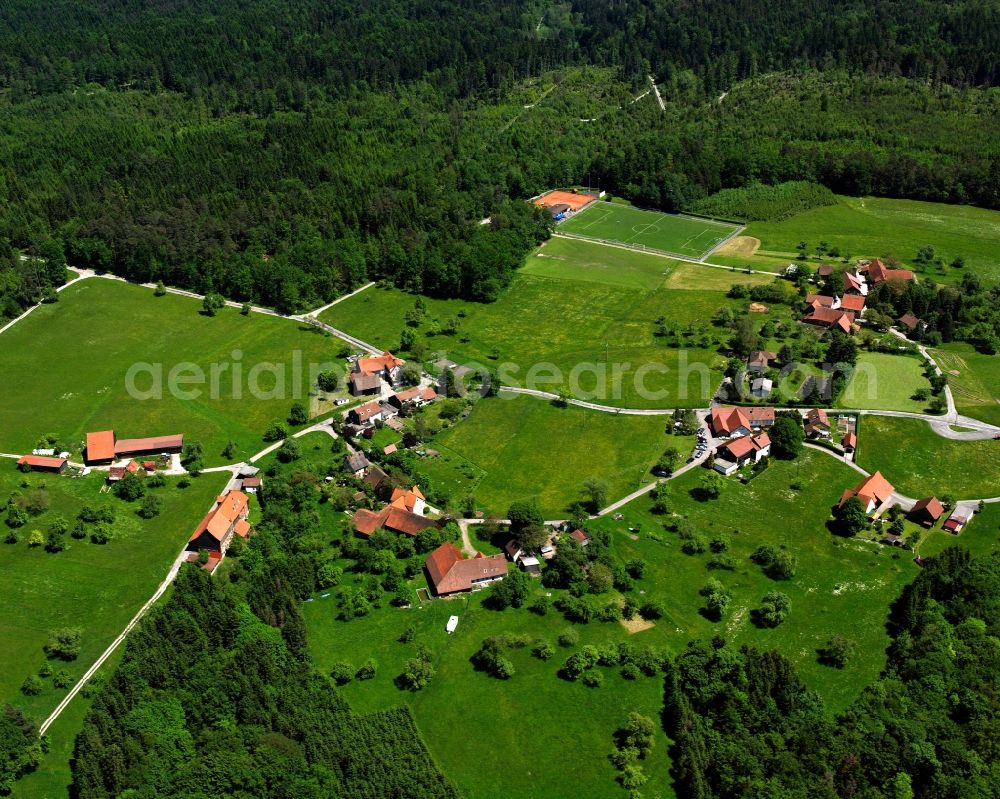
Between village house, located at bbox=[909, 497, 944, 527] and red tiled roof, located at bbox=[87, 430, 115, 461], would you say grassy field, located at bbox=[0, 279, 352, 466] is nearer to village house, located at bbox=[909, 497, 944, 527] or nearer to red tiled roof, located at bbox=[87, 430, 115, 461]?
red tiled roof, located at bbox=[87, 430, 115, 461]

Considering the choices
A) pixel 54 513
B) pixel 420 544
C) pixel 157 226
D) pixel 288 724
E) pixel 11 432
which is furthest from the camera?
pixel 157 226

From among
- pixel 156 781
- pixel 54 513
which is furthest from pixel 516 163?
pixel 156 781

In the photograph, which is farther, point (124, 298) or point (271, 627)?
point (124, 298)

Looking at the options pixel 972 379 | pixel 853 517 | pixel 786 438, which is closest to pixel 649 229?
pixel 972 379

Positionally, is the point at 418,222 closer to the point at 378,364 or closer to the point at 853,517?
the point at 378,364

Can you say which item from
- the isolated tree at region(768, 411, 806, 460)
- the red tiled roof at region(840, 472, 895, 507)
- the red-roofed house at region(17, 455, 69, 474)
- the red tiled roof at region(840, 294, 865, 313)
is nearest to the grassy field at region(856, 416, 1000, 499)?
the red tiled roof at region(840, 472, 895, 507)

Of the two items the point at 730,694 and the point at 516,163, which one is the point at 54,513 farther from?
the point at 516,163
